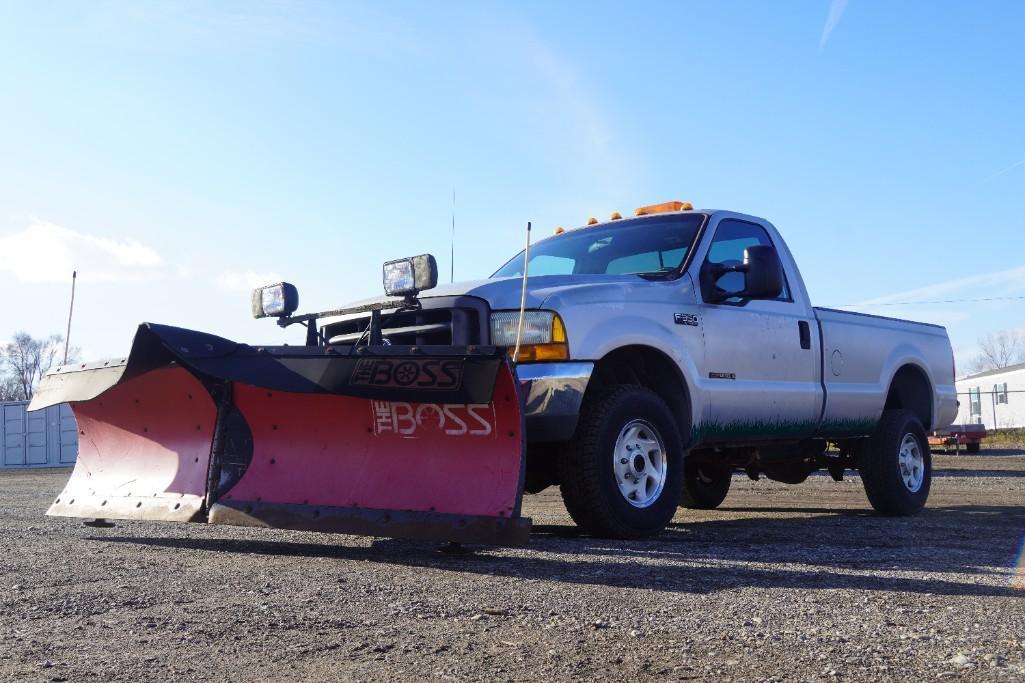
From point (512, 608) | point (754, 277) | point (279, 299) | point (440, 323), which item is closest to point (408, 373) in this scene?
point (440, 323)

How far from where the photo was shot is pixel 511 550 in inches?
213

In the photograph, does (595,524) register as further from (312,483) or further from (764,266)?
(764,266)

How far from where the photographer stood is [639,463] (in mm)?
5754

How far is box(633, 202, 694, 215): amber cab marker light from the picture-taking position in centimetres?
734

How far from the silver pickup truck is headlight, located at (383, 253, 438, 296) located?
37 cm

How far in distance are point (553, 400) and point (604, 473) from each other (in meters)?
0.48

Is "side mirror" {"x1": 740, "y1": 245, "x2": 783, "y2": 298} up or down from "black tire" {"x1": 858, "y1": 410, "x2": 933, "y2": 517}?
up

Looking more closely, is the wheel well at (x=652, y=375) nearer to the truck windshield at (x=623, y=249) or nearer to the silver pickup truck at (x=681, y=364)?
Answer: the silver pickup truck at (x=681, y=364)

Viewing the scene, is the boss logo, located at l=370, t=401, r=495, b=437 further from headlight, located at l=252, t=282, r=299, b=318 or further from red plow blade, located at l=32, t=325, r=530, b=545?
headlight, located at l=252, t=282, r=299, b=318

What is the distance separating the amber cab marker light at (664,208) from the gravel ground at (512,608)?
7.51 ft

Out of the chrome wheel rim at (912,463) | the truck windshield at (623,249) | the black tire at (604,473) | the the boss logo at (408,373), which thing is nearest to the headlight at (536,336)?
the black tire at (604,473)

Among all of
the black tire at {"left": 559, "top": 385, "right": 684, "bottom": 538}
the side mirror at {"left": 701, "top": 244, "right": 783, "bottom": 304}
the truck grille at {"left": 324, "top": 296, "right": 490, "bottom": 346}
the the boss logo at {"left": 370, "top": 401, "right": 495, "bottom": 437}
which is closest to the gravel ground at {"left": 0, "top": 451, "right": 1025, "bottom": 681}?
the black tire at {"left": 559, "top": 385, "right": 684, "bottom": 538}

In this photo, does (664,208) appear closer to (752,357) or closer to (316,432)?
(752,357)

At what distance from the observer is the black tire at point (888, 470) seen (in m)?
8.02
